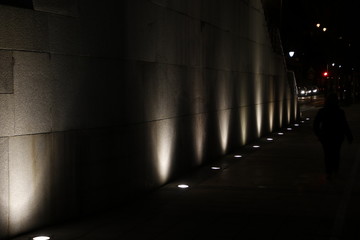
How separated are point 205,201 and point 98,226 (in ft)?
7.63

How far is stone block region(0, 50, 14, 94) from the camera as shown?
23.5 ft

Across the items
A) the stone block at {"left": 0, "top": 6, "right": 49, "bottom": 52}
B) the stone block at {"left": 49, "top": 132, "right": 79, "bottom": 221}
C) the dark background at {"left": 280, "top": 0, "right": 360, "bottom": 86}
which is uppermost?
the dark background at {"left": 280, "top": 0, "right": 360, "bottom": 86}

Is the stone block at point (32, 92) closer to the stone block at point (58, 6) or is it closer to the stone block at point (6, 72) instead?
the stone block at point (6, 72)

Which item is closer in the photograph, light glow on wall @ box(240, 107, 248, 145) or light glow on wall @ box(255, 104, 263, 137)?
light glow on wall @ box(240, 107, 248, 145)

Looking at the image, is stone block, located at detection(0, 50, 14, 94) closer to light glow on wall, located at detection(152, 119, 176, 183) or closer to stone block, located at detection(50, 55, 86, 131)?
stone block, located at detection(50, 55, 86, 131)

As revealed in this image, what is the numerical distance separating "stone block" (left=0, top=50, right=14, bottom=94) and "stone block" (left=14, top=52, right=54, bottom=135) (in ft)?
0.27

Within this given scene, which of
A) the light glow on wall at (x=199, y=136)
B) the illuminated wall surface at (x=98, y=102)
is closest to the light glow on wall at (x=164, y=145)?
the illuminated wall surface at (x=98, y=102)

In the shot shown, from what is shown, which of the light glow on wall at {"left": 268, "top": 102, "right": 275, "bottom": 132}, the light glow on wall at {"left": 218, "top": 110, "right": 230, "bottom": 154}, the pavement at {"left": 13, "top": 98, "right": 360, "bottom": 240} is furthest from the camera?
the light glow on wall at {"left": 268, "top": 102, "right": 275, "bottom": 132}

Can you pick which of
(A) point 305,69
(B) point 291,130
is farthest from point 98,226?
(A) point 305,69

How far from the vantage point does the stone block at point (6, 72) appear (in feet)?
23.5

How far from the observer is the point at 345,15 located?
57375mm

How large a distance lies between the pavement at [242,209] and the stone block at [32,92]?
4.40ft

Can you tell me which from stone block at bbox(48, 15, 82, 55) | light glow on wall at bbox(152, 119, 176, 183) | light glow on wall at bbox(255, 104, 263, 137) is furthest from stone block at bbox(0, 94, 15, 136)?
light glow on wall at bbox(255, 104, 263, 137)

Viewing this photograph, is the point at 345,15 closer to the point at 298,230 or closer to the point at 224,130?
the point at 224,130
